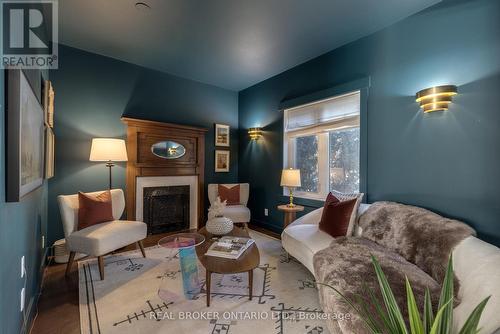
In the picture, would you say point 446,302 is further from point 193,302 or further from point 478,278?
point 193,302

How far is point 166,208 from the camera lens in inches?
151

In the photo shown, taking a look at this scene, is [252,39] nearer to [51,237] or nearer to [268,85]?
[268,85]

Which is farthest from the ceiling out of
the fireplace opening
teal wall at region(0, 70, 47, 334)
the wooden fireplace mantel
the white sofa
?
the white sofa

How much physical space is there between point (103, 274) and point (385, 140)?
11.2 feet

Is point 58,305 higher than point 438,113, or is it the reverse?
point 438,113

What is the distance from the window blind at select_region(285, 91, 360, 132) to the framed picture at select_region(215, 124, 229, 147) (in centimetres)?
137

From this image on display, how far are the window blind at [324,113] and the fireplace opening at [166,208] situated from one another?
7.34ft

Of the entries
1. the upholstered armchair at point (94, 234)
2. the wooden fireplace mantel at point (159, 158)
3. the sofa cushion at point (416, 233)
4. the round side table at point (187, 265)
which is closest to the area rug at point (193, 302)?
the round side table at point (187, 265)

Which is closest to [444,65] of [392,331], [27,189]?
[392,331]

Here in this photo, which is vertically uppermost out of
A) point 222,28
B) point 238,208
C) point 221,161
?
point 222,28

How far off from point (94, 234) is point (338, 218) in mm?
2529

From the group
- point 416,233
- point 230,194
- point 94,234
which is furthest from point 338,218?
point 94,234

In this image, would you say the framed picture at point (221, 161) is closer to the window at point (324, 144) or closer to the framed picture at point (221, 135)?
the framed picture at point (221, 135)

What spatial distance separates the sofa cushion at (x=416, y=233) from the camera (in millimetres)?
1607
